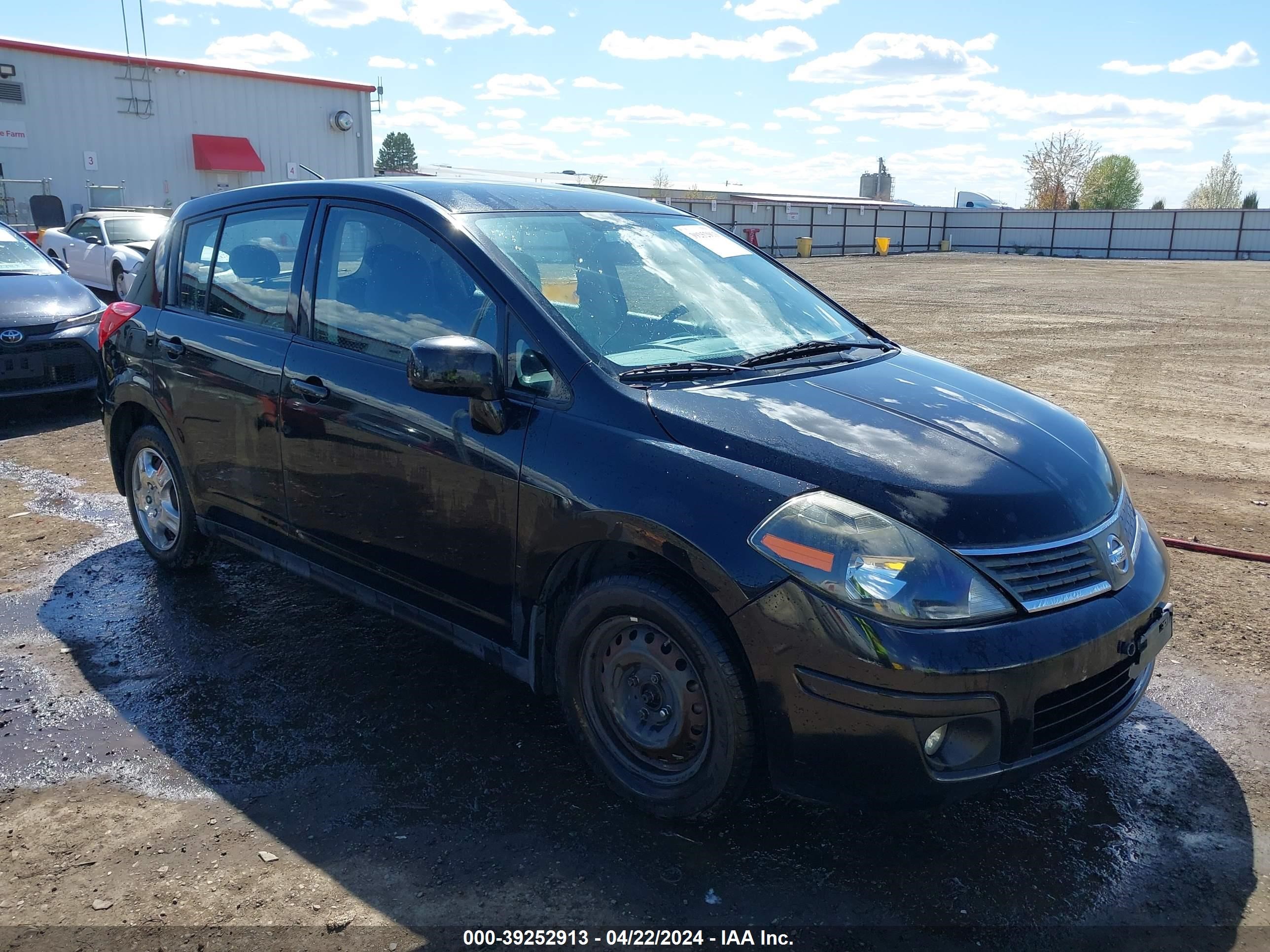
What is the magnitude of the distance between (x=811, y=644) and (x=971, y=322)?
15203 mm

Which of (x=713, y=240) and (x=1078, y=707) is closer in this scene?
(x=1078, y=707)

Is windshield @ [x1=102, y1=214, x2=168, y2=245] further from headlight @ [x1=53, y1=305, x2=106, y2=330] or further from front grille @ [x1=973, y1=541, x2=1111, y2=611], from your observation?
front grille @ [x1=973, y1=541, x2=1111, y2=611]

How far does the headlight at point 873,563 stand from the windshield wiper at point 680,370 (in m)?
0.72

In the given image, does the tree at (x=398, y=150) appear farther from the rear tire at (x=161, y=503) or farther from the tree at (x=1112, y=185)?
the rear tire at (x=161, y=503)

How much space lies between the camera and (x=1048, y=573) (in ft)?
→ 8.71

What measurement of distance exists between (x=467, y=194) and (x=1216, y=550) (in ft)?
13.8

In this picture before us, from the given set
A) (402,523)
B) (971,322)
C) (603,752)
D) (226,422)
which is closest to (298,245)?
(226,422)

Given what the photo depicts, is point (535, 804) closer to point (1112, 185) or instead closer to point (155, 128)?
point (155, 128)

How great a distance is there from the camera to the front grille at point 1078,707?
2.61m

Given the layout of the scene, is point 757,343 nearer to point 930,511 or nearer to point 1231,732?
point 930,511

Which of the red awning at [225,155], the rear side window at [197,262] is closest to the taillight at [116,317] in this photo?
the rear side window at [197,262]

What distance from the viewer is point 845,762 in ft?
8.33

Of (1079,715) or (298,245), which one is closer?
(1079,715)

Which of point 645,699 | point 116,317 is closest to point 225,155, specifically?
point 116,317
